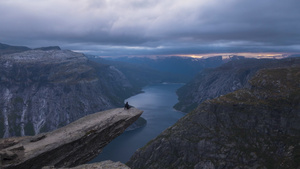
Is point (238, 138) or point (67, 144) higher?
point (67, 144)

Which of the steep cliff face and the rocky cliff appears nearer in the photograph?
the rocky cliff

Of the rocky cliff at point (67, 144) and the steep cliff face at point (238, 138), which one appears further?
the steep cliff face at point (238, 138)

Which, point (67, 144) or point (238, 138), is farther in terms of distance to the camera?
point (238, 138)

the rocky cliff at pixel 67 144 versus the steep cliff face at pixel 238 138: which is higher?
the rocky cliff at pixel 67 144

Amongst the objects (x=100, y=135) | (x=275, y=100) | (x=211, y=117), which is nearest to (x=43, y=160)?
(x=100, y=135)

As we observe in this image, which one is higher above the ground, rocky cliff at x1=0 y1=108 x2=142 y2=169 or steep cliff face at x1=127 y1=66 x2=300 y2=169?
rocky cliff at x1=0 y1=108 x2=142 y2=169
